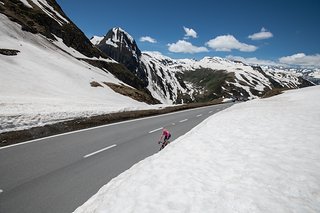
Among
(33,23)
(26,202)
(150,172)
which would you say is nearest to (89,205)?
(26,202)

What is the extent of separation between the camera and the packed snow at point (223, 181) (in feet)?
16.5

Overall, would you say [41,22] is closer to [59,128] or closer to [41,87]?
[41,87]

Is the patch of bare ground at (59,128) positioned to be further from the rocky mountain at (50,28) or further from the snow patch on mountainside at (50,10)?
the snow patch on mountainside at (50,10)

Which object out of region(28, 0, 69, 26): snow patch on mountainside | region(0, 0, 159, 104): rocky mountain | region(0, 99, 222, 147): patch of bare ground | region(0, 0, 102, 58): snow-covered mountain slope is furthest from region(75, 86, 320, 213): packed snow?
region(28, 0, 69, 26): snow patch on mountainside

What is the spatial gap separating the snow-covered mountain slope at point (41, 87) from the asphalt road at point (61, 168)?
4745 millimetres

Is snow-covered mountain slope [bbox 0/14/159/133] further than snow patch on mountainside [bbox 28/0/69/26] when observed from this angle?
No

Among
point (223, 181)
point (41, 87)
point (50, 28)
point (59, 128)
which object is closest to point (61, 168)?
point (223, 181)

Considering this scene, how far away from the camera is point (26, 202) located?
18.3 feet

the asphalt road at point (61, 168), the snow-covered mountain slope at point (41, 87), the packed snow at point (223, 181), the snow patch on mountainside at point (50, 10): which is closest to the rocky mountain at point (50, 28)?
the snow patch on mountainside at point (50, 10)

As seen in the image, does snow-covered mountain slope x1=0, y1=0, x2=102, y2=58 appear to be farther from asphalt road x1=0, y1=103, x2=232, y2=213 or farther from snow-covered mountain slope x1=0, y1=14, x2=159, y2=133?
asphalt road x1=0, y1=103, x2=232, y2=213

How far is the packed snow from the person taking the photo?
5.02 m

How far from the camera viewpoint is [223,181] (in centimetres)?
623

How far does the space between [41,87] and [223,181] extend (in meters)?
37.4

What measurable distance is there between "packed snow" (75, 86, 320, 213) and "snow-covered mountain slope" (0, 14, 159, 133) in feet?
34.1
